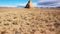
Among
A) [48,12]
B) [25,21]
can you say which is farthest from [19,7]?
[48,12]

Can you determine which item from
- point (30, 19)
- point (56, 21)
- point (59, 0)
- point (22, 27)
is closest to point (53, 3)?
point (59, 0)

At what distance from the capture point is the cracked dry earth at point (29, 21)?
2963mm

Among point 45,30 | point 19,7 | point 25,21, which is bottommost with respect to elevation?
point 45,30

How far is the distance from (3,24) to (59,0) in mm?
1242

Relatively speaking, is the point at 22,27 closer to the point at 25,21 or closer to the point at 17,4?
the point at 25,21

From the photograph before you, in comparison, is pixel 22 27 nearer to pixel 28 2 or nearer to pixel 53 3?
pixel 28 2

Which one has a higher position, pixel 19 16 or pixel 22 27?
pixel 19 16

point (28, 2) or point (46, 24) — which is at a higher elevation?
point (28, 2)

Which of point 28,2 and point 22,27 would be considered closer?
point 22,27

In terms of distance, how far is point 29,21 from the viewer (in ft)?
10.4

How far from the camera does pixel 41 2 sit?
129 inches

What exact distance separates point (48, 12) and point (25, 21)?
1.70 ft

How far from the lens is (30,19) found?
3203 mm

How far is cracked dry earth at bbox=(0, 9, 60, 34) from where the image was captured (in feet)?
9.72
